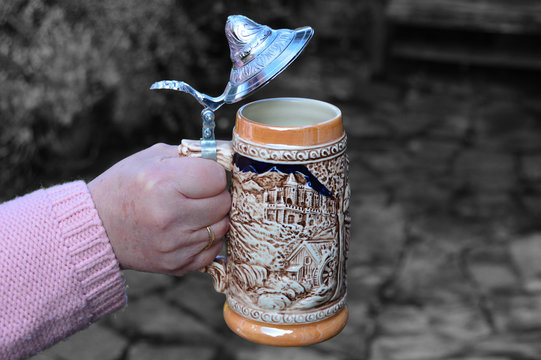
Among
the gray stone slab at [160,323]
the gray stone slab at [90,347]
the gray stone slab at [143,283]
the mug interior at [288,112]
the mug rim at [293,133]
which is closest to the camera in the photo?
the mug rim at [293,133]

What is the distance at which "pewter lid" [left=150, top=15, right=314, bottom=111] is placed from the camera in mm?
1074

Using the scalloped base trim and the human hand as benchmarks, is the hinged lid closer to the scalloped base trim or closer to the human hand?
the human hand

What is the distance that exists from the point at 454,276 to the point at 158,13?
6.24ft

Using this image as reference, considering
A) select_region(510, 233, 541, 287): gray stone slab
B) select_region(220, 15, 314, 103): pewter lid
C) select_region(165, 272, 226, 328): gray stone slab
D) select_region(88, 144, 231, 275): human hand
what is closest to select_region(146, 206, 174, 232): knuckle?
select_region(88, 144, 231, 275): human hand

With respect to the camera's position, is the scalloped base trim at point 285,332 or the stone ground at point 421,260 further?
the stone ground at point 421,260

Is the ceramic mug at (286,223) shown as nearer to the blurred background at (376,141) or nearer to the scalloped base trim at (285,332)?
the scalloped base trim at (285,332)

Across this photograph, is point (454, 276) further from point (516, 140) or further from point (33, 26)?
point (33, 26)

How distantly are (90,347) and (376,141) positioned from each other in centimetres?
215

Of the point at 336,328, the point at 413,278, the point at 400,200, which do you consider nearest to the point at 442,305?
the point at 413,278

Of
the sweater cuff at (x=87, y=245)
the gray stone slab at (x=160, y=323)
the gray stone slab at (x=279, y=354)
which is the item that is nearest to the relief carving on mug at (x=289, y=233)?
the sweater cuff at (x=87, y=245)

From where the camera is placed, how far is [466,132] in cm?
399

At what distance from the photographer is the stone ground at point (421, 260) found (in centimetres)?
239

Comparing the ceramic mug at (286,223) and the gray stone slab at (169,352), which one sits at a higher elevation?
the ceramic mug at (286,223)

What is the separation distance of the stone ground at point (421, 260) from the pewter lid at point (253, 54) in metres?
1.47
